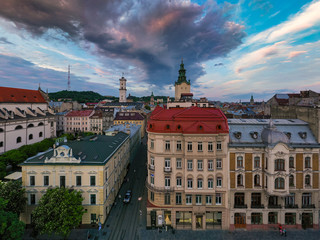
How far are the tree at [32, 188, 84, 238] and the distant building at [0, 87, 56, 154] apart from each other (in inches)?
2445

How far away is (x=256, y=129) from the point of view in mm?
37938

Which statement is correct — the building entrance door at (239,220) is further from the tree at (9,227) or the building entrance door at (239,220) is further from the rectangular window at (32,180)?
the rectangular window at (32,180)

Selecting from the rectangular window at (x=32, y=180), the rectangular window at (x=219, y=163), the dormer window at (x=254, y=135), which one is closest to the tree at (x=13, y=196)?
the rectangular window at (x=32, y=180)

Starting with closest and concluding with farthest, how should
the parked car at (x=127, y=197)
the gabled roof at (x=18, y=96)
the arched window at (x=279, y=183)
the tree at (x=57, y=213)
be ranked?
1. the tree at (x=57, y=213)
2. the arched window at (x=279, y=183)
3. the parked car at (x=127, y=197)
4. the gabled roof at (x=18, y=96)

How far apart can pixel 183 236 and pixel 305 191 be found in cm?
2451

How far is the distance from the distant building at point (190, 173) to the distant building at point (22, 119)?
244 feet

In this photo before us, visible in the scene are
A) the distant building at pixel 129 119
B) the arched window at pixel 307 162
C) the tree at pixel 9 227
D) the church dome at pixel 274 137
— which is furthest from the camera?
the distant building at pixel 129 119

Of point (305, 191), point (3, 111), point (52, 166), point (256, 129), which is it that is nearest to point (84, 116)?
point (3, 111)

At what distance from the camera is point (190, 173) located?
115 ft

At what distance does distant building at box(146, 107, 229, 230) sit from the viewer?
3469cm

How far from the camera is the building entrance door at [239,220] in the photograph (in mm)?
34841

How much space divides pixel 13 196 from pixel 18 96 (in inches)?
3360

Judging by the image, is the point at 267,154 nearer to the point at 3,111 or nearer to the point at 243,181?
the point at 243,181

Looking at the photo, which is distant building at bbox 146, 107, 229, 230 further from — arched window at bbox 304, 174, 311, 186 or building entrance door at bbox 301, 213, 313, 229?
arched window at bbox 304, 174, 311, 186
